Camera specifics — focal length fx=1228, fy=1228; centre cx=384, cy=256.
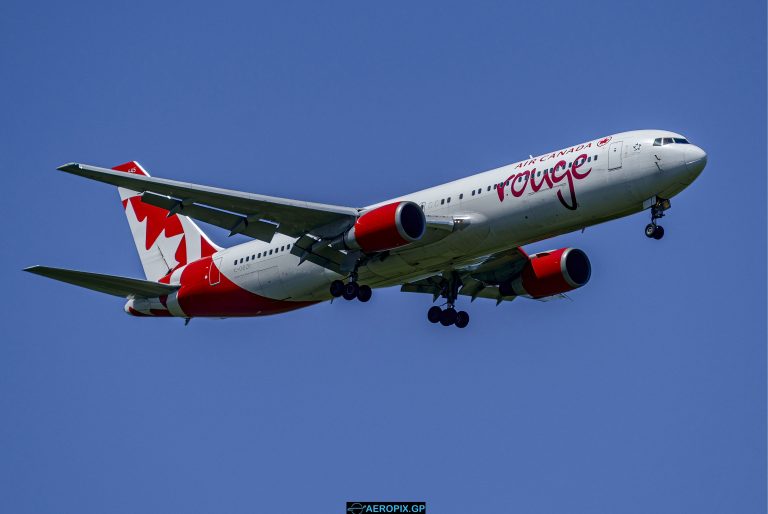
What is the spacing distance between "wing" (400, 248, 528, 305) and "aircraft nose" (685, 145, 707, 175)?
32.4 feet

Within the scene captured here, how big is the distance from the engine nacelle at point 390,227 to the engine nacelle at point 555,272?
814 cm

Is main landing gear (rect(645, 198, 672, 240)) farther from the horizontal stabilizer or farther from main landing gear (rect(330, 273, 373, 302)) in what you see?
the horizontal stabilizer

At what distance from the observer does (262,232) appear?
42938 millimetres

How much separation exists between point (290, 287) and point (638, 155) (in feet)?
44.3

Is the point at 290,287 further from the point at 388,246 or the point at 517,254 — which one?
the point at 517,254

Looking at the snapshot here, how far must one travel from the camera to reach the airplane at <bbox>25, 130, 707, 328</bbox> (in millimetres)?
39312

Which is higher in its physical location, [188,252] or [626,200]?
[188,252]

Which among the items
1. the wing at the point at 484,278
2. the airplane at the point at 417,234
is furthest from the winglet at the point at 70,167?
the wing at the point at 484,278

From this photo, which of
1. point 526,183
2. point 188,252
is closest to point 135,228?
point 188,252

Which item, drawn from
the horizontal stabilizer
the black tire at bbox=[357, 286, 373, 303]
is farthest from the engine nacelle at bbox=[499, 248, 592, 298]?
the horizontal stabilizer

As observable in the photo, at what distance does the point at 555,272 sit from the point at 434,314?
510 cm

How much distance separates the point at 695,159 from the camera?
38656mm

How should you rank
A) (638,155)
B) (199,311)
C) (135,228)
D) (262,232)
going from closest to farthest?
(638,155) → (262,232) → (199,311) → (135,228)

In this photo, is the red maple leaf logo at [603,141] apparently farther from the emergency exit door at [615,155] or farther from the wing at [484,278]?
the wing at [484,278]
